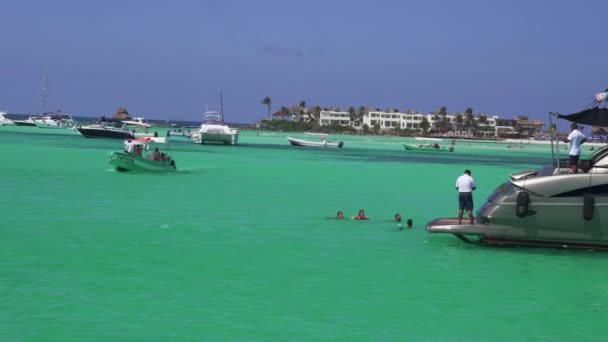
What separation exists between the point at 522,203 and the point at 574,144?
2.71 metres

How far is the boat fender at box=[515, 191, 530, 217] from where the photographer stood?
61.4ft

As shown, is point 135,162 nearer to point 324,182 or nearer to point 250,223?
point 324,182

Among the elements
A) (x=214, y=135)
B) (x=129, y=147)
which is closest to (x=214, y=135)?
(x=214, y=135)

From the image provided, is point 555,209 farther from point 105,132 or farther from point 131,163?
point 105,132

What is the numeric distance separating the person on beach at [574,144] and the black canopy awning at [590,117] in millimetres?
568

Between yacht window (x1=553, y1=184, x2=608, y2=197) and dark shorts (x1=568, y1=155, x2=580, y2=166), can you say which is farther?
dark shorts (x1=568, y1=155, x2=580, y2=166)

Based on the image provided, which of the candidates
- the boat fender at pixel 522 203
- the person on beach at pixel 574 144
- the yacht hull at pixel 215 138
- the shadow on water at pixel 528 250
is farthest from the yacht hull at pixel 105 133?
the boat fender at pixel 522 203

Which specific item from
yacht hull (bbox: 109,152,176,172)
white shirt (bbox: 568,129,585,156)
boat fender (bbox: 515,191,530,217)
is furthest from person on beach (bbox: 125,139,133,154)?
boat fender (bbox: 515,191,530,217)

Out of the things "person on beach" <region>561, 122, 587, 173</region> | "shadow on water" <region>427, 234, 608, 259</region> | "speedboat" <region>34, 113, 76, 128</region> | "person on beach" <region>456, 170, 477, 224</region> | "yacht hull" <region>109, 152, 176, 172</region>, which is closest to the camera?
"shadow on water" <region>427, 234, 608, 259</region>

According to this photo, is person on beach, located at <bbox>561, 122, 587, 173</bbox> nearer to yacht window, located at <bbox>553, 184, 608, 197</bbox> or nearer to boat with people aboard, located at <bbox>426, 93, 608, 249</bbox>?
boat with people aboard, located at <bbox>426, 93, 608, 249</bbox>

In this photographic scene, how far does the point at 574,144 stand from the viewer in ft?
66.9

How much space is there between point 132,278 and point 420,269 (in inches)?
236

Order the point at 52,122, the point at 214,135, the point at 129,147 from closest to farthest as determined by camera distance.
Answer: the point at 129,147
the point at 214,135
the point at 52,122

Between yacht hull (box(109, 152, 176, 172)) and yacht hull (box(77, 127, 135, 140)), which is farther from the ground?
yacht hull (box(77, 127, 135, 140))
